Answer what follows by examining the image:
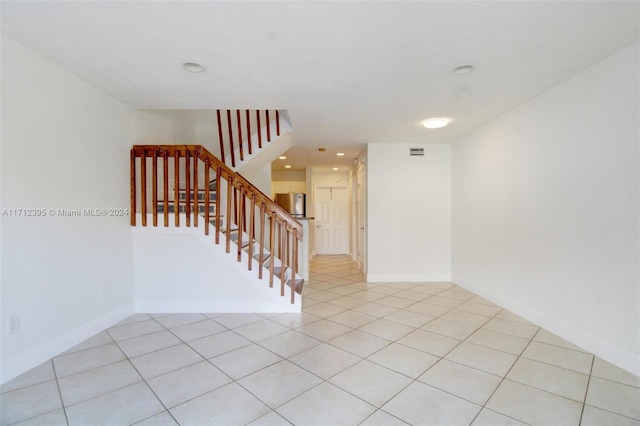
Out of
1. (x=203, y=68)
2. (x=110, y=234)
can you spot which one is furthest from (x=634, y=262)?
(x=110, y=234)

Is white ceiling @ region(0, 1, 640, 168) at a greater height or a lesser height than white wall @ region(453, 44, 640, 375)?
greater

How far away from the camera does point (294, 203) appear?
8562 millimetres

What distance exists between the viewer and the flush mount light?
103 inches

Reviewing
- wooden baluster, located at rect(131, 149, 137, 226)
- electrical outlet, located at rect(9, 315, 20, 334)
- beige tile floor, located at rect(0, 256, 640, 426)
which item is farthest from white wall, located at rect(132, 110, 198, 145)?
beige tile floor, located at rect(0, 256, 640, 426)

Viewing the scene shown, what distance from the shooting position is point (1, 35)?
2168 millimetres

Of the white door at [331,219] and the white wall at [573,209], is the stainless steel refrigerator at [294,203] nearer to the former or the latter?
the white door at [331,219]

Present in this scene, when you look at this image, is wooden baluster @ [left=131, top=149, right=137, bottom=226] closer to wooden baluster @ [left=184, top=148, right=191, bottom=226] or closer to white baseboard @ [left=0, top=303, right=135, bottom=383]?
wooden baluster @ [left=184, top=148, right=191, bottom=226]

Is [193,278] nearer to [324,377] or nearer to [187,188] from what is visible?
[187,188]

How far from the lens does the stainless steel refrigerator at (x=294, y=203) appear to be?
855 cm

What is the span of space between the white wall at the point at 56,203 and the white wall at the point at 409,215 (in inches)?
150

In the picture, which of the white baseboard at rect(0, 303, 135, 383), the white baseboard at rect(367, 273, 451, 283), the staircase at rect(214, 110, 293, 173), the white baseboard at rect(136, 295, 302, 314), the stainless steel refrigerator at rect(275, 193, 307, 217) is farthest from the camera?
the stainless steel refrigerator at rect(275, 193, 307, 217)

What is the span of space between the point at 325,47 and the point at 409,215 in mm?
3731

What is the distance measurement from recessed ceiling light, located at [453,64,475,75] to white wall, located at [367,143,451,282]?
275 cm

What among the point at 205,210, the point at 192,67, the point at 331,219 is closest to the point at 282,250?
the point at 205,210
